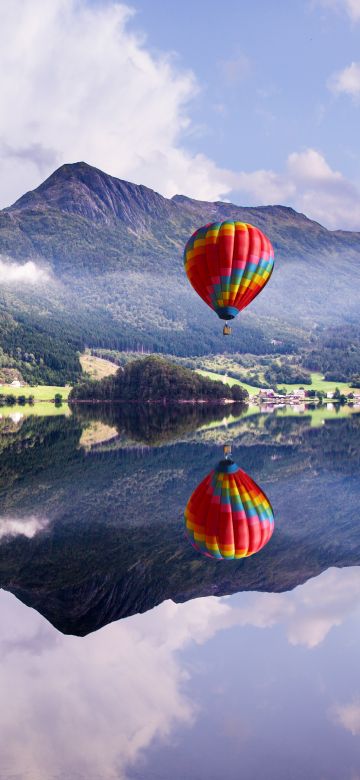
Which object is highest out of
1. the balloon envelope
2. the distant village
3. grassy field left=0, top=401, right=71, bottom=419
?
the balloon envelope

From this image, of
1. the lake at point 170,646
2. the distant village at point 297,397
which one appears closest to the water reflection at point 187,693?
the lake at point 170,646

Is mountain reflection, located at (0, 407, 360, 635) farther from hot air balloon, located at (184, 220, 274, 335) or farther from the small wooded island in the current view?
the small wooded island

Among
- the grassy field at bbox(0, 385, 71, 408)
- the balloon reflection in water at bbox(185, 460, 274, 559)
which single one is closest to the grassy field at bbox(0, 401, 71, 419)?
the grassy field at bbox(0, 385, 71, 408)

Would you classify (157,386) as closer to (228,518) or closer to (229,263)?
(229,263)

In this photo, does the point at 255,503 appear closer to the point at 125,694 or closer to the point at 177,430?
the point at 125,694

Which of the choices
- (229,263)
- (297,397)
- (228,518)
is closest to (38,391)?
(297,397)

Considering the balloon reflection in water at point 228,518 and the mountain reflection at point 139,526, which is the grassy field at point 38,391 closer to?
the mountain reflection at point 139,526

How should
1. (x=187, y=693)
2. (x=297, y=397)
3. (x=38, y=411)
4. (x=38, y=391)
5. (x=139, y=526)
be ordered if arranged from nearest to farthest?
(x=187, y=693)
(x=139, y=526)
(x=38, y=411)
(x=38, y=391)
(x=297, y=397)
